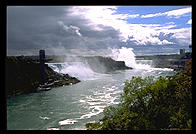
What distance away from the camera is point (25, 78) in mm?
34844

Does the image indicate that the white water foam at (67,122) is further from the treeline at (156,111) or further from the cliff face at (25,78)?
the cliff face at (25,78)

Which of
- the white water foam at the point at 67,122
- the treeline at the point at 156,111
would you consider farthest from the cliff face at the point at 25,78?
the treeline at the point at 156,111

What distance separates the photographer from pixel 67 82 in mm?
38500

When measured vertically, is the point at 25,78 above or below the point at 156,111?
below

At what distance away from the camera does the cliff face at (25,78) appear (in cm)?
3133

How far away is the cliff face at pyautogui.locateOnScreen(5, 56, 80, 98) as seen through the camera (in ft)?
103

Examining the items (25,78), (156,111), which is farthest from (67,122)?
(25,78)

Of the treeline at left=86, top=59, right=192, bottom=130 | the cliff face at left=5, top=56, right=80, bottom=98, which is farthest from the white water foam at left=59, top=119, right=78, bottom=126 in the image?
the cliff face at left=5, top=56, right=80, bottom=98

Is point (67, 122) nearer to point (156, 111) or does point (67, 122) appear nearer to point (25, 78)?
point (156, 111)

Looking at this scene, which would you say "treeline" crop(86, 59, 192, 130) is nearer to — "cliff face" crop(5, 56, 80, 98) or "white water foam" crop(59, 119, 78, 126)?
"white water foam" crop(59, 119, 78, 126)

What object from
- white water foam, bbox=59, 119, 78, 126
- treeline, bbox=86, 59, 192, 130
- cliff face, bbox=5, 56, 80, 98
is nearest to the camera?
treeline, bbox=86, 59, 192, 130

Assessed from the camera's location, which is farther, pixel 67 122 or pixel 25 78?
pixel 25 78
